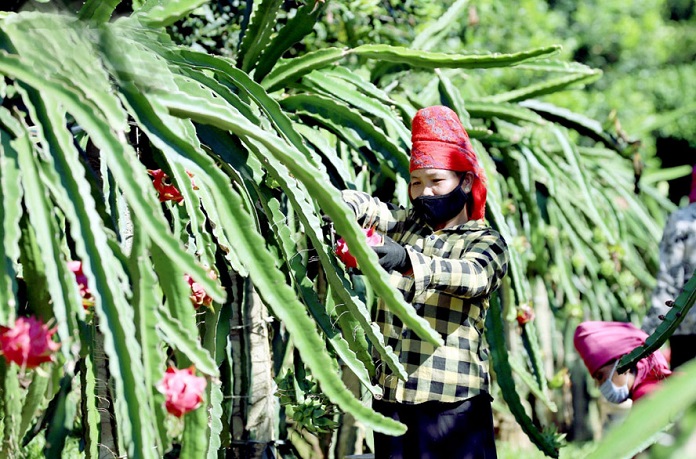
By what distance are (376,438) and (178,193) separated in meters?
0.93

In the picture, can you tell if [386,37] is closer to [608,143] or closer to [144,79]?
[608,143]

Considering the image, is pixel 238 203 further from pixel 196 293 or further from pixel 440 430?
pixel 440 430

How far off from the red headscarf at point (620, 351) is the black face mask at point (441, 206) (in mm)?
1143

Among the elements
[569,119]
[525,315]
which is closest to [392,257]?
[525,315]

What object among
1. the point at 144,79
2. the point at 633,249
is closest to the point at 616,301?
the point at 633,249

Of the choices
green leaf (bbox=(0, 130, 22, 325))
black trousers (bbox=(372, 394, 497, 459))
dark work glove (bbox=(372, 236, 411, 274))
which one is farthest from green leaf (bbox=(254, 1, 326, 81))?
green leaf (bbox=(0, 130, 22, 325))

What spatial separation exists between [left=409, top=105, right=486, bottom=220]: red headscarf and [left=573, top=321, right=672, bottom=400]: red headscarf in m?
1.05

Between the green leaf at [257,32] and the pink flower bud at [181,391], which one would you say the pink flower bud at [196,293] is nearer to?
the pink flower bud at [181,391]

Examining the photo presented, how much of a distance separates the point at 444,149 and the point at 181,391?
46.5 inches

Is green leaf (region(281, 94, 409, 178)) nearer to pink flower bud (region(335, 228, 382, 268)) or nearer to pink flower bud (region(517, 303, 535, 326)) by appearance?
pink flower bud (region(335, 228, 382, 268))

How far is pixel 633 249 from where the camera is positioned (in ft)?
16.5

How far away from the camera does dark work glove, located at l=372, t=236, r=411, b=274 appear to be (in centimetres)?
227

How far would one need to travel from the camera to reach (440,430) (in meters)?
2.54

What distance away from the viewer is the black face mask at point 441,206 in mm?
2611
